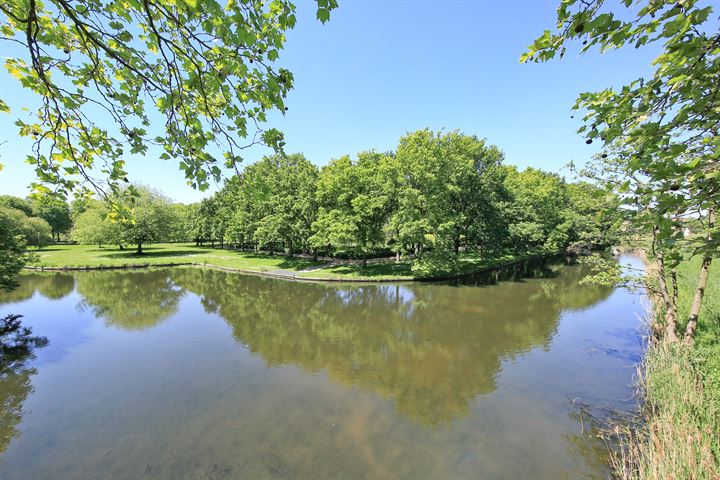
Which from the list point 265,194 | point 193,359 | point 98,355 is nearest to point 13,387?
point 98,355

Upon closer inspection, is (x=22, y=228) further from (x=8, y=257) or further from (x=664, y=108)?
(x=664, y=108)

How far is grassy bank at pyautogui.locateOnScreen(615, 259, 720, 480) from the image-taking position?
4.33m

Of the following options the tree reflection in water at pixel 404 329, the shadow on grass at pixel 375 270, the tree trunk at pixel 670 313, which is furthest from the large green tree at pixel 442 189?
the tree trunk at pixel 670 313

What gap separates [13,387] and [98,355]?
231cm

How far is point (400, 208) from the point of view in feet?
79.9

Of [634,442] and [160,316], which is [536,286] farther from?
[160,316]

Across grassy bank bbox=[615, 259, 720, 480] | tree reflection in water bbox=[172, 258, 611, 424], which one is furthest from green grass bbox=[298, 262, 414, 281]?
grassy bank bbox=[615, 259, 720, 480]

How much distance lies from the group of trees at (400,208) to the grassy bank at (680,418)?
10613 mm

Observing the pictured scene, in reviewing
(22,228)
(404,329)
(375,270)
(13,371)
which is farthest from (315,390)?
(22,228)

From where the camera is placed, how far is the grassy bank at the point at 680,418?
170 inches

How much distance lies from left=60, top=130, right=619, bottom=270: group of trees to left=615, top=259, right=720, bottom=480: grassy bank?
1061cm

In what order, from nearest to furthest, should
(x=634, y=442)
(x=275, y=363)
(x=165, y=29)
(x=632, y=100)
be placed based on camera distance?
(x=632, y=100)
(x=165, y=29)
(x=634, y=442)
(x=275, y=363)

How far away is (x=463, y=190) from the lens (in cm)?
2794

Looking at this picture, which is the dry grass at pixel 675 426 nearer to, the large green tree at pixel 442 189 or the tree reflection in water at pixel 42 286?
the large green tree at pixel 442 189
